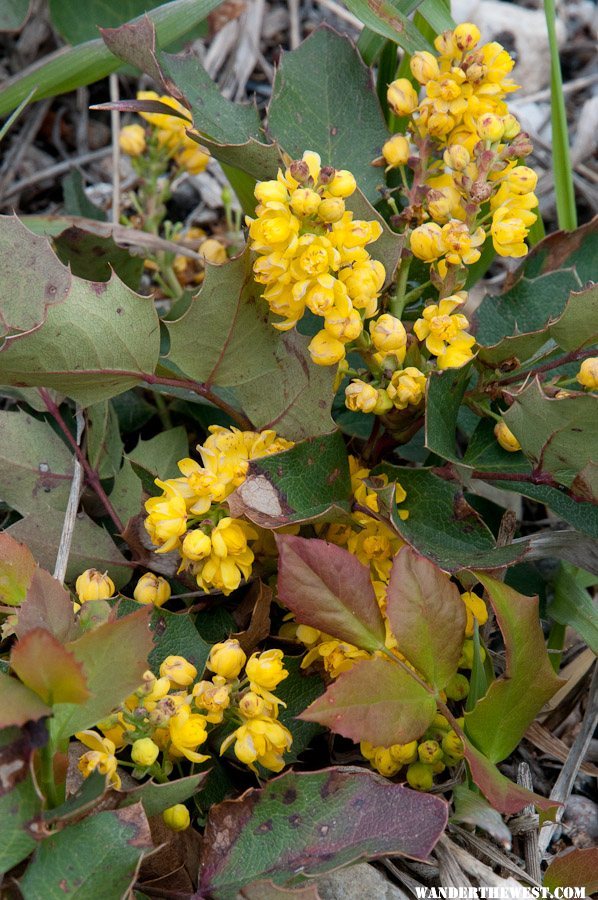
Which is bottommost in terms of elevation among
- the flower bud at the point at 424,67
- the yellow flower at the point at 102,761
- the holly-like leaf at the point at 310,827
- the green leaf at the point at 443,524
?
the holly-like leaf at the point at 310,827

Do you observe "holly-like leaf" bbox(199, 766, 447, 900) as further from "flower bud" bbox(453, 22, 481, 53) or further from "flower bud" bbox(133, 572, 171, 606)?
"flower bud" bbox(453, 22, 481, 53)

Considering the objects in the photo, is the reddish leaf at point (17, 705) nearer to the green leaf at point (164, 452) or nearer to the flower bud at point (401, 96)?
the green leaf at point (164, 452)

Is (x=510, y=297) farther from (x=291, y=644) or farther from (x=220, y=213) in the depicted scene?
(x=220, y=213)

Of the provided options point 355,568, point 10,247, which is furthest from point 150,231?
point 355,568

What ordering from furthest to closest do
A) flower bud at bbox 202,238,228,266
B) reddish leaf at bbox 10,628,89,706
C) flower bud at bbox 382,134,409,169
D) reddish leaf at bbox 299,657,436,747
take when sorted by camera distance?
flower bud at bbox 202,238,228,266, flower bud at bbox 382,134,409,169, reddish leaf at bbox 299,657,436,747, reddish leaf at bbox 10,628,89,706

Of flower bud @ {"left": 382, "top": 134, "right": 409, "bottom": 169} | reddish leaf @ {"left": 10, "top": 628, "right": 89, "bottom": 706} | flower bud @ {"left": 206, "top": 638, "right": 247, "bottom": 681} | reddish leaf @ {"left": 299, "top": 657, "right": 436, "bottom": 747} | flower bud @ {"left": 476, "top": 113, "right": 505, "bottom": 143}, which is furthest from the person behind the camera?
flower bud @ {"left": 382, "top": 134, "right": 409, "bottom": 169}

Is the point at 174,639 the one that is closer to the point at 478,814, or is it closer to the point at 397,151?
the point at 478,814

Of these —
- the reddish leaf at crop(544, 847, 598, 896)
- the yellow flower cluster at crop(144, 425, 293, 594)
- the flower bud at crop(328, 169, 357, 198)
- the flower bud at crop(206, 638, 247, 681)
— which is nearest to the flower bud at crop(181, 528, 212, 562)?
the yellow flower cluster at crop(144, 425, 293, 594)

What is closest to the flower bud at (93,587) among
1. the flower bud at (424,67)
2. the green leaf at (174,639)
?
the green leaf at (174,639)
